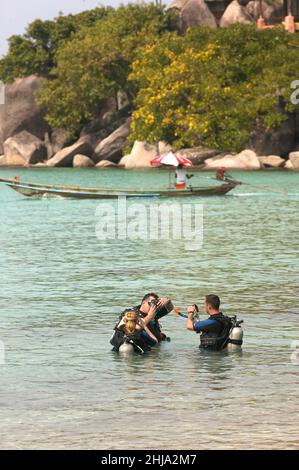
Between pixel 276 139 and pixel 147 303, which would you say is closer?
pixel 147 303

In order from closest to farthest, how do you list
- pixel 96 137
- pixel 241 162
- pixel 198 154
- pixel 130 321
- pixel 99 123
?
pixel 130 321
pixel 241 162
pixel 198 154
pixel 96 137
pixel 99 123

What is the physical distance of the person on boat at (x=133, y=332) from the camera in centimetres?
1618

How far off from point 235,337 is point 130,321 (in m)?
1.52

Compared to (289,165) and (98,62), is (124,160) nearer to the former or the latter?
(98,62)

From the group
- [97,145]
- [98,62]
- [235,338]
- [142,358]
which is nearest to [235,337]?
[235,338]

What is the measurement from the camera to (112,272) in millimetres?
26906

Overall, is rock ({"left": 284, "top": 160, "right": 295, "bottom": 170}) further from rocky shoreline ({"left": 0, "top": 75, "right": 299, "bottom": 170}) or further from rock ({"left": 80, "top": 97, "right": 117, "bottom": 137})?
rock ({"left": 80, "top": 97, "right": 117, "bottom": 137})

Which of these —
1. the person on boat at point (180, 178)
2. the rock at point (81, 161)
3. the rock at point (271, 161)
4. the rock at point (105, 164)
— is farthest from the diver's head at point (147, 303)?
the rock at point (81, 161)

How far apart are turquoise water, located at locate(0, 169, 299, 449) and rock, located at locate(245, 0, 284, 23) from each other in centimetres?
6406

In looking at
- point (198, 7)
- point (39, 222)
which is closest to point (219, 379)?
point (39, 222)

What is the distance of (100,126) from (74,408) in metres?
85.4

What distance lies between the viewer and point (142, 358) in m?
16.2
